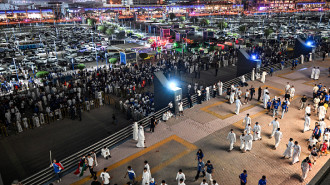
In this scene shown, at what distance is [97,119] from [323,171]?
47.8ft

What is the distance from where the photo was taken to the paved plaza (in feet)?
34.9

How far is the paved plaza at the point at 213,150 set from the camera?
1062 cm

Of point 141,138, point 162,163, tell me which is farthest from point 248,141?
point 141,138

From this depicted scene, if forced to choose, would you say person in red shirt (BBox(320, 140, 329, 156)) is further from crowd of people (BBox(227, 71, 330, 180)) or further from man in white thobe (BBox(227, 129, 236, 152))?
man in white thobe (BBox(227, 129, 236, 152))

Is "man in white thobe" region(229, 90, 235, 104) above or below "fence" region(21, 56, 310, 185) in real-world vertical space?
above

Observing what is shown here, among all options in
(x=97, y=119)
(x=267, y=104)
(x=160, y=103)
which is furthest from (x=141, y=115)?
(x=267, y=104)

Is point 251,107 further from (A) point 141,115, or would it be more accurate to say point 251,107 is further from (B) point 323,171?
(B) point 323,171

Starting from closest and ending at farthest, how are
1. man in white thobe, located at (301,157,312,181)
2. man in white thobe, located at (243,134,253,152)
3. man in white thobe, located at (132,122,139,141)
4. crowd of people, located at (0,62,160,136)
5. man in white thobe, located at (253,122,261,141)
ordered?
1. man in white thobe, located at (301,157,312,181)
2. man in white thobe, located at (243,134,253,152)
3. man in white thobe, located at (253,122,261,141)
4. man in white thobe, located at (132,122,139,141)
5. crowd of people, located at (0,62,160,136)

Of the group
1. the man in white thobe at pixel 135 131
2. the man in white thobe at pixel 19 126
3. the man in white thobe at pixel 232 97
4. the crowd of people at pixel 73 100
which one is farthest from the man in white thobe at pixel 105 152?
the man in white thobe at pixel 232 97

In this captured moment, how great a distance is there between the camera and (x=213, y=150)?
488 inches

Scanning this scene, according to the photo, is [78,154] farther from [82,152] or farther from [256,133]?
[256,133]

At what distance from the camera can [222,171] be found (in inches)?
424

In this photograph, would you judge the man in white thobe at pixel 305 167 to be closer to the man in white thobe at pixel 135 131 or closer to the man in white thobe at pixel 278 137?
the man in white thobe at pixel 278 137

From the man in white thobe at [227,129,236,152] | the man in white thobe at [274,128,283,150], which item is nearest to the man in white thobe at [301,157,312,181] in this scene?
the man in white thobe at [274,128,283,150]
